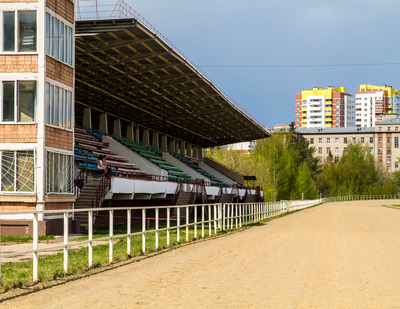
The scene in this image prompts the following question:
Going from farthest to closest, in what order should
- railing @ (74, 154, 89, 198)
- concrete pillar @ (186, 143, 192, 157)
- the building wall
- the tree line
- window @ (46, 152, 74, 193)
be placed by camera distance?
the building wall, the tree line, concrete pillar @ (186, 143, 192, 157), railing @ (74, 154, 89, 198), window @ (46, 152, 74, 193)

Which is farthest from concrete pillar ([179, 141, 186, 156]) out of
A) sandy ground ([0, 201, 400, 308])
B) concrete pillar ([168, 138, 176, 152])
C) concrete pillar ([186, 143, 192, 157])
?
sandy ground ([0, 201, 400, 308])

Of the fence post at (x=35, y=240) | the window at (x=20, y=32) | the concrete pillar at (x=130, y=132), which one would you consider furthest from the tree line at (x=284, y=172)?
the fence post at (x=35, y=240)

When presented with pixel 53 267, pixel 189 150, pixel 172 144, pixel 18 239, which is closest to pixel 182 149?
pixel 189 150

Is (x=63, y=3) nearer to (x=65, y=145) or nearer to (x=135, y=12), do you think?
(x=135, y=12)

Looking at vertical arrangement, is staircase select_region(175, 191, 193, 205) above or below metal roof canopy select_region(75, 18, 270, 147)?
below

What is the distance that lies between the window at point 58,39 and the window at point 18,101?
69.7 inches

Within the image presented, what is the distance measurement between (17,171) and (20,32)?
5.76m

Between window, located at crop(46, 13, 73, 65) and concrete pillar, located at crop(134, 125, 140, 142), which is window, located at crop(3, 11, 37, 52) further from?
concrete pillar, located at crop(134, 125, 140, 142)

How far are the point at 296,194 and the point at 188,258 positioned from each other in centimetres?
7835

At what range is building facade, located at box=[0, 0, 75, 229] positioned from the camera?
23750 millimetres

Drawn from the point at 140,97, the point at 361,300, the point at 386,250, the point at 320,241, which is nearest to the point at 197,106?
the point at 140,97

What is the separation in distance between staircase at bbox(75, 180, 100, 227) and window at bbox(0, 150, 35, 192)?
409 cm

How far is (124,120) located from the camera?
5712 cm

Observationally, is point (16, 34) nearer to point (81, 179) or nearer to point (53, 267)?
point (81, 179)
